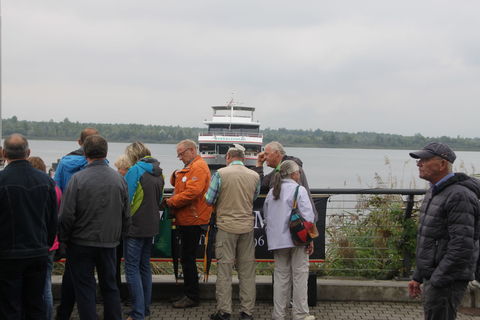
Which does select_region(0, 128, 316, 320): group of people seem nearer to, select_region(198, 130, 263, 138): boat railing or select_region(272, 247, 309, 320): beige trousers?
select_region(272, 247, 309, 320): beige trousers

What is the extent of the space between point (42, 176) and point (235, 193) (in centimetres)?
208

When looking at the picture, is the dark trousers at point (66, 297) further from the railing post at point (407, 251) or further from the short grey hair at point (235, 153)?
the railing post at point (407, 251)

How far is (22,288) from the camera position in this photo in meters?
4.65

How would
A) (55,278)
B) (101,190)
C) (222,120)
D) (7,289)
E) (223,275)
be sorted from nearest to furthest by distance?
(7,289) → (101,190) → (223,275) → (55,278) → (222,120)

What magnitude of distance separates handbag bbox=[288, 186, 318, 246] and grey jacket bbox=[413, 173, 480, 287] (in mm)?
1596

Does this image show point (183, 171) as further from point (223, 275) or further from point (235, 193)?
point (223, 275)

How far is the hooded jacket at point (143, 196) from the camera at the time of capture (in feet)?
19.1

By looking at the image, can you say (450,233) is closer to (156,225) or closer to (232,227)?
(232,227)

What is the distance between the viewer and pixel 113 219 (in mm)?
5090

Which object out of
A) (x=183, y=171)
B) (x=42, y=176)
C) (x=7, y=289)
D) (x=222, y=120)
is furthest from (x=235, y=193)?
(x=222, y=120)

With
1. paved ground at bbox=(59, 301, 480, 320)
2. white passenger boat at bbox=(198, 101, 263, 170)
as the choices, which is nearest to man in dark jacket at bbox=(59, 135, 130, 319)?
paved ground at bbox=(59, 301, 480, 320)

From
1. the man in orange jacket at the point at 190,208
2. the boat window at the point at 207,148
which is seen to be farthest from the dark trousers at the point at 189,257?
the boat window at the point at 207,148

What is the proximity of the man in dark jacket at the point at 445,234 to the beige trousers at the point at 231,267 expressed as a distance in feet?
7.30

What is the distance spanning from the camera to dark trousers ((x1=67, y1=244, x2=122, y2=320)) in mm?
5062
